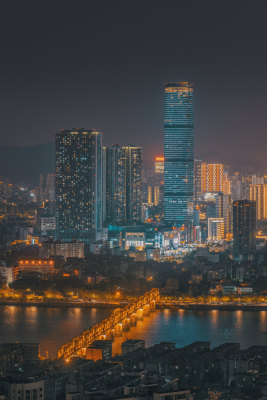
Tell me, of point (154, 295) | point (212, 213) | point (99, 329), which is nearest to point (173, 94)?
point (212, 213)

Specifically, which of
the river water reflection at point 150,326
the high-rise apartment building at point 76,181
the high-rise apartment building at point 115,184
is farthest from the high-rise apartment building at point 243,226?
the river water reflection at point 150,326

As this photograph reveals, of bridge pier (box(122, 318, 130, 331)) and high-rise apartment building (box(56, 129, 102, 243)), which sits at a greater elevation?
high-rise apartment building (box(56, 129, 102, 243))

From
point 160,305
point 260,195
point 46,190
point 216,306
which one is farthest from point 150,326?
point 46,190

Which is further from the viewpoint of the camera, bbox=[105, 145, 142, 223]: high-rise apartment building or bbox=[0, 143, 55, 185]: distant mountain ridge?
bbox=[0, 143, 55, 185]: distant mountain ridge

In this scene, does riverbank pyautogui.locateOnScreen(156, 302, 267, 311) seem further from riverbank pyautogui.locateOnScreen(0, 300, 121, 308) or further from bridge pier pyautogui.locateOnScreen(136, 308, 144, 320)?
bridge pier pyautogui.locateOnScreen(136, 308, 144, 320)

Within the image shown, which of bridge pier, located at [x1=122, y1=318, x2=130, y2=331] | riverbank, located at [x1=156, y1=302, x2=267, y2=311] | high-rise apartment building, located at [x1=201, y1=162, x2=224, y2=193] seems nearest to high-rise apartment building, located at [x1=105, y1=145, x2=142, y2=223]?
high-rise apartment building, located at [x1=201, y1=162, x2=224, y2=193]

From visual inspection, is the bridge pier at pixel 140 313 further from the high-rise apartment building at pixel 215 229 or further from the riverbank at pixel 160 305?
the high-rise apartment building at pixel 215 229

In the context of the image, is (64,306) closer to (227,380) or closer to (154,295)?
(154,295)

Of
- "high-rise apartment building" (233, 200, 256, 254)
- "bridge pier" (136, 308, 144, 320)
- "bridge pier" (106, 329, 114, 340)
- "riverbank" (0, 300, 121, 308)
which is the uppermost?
Answer: "high-rise apartment building" (233, 200, 256, 254)
